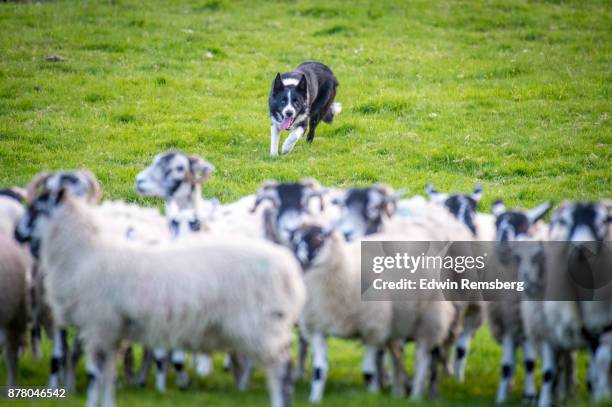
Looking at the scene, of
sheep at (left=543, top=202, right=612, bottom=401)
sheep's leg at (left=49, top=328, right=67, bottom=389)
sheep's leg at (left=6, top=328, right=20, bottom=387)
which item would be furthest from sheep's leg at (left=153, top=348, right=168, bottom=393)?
sheep at (left=543, top=202, right=612, bottom=401)

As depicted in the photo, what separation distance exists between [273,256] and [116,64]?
45.5 ft

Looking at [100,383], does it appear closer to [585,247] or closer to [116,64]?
[585,247]

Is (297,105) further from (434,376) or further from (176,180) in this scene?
(434,376)

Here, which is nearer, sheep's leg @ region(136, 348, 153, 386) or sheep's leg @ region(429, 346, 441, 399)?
sheep's leg @ region(429, 346, 441, 399)

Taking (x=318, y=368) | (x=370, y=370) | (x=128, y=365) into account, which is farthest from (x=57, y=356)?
(x=370, y=370)

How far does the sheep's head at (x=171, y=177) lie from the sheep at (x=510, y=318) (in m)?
3.16

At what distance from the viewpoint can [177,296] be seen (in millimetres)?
6781

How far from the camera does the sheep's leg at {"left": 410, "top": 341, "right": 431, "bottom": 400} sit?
7824mm

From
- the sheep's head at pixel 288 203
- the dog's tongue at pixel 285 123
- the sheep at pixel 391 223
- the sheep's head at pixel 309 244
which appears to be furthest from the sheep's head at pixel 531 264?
the dog's tongue at pixel 285 123

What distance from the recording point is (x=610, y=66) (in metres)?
19.5

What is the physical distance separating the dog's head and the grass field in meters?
0.60

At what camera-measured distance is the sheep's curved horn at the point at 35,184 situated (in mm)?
7738

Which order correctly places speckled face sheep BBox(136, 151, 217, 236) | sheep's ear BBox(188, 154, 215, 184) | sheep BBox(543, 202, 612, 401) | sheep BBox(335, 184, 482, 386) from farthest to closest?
sheep's ear BBox(188, 154, 215, 184)
speckled face sheep BBox(136, 151, 217, 236)
sheep BBox(335, 184, 482, 386)
sheep BBox(543, 202, 612, 401)

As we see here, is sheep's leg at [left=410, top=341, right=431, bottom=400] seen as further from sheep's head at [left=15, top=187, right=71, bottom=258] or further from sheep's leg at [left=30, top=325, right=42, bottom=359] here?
sheep's leg at [left=30, top=325, right=42, bottom=359]
